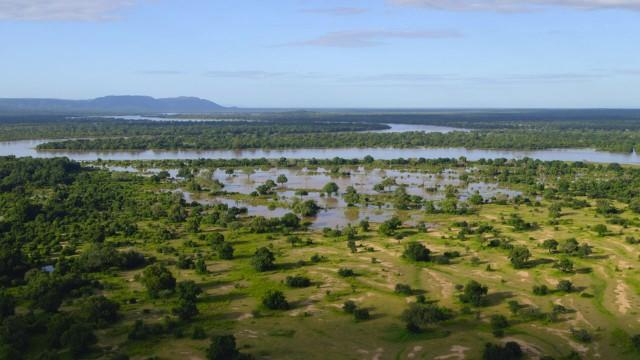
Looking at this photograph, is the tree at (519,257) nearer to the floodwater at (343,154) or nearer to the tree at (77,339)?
the tree at (77,339)

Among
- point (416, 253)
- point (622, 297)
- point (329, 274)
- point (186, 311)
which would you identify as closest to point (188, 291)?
point (186, 311)

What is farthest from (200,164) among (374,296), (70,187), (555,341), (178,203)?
(555,341)

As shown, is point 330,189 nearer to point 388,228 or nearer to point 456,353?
point 388,228

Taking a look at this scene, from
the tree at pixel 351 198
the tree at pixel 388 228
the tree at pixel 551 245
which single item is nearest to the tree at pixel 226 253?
the tree at pixel 388 228

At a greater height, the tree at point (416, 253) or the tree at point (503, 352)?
the tree at point (416, 253)

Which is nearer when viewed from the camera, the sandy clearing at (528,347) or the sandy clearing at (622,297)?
the sandy clearing at (528,347)

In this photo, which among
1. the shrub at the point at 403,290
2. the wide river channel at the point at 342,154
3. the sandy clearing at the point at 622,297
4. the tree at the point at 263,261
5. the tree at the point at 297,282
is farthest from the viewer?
the wide river channel at the point at 342,154

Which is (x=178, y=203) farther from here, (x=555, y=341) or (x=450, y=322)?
(x=555, y=341)
